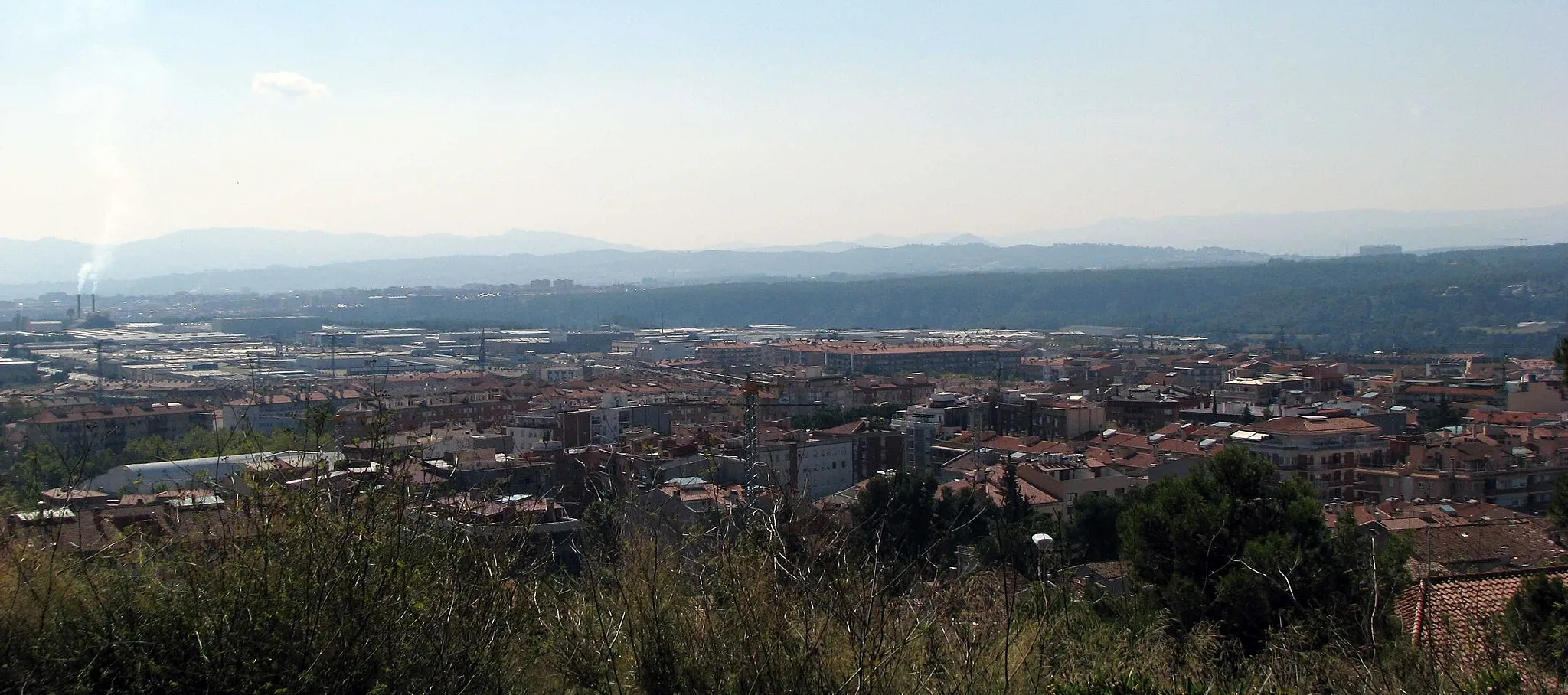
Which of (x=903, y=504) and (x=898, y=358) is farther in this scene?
(x=898, y=358)

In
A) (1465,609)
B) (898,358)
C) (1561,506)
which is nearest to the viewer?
(1465,609)

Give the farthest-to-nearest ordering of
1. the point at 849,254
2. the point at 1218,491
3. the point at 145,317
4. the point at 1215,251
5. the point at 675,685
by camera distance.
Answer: the point at 849,254
the point at 1215,251
the point at 145,317
the point at 1218,491
the point at 675,685

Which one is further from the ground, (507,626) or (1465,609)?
→ (507,626)

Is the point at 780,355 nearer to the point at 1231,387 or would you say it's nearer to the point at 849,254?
the point at 1231,387

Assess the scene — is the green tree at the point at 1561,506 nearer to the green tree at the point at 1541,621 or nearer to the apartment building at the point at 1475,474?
the green tree at the point at 1541,621

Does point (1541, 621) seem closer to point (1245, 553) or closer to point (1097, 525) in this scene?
point (1245, 553)

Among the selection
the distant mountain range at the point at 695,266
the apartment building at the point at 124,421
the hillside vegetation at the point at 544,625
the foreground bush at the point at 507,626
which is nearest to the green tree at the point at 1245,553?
the hillside vegetation at the point at 544,625

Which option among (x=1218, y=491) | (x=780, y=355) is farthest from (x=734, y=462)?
(x=780, y=355)

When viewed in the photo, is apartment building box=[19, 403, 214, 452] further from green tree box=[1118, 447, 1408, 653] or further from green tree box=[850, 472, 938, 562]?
green tree box=[1118, 447, 1408, 653]

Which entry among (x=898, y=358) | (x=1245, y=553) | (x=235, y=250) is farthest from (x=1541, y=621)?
(x=235, y=250)
